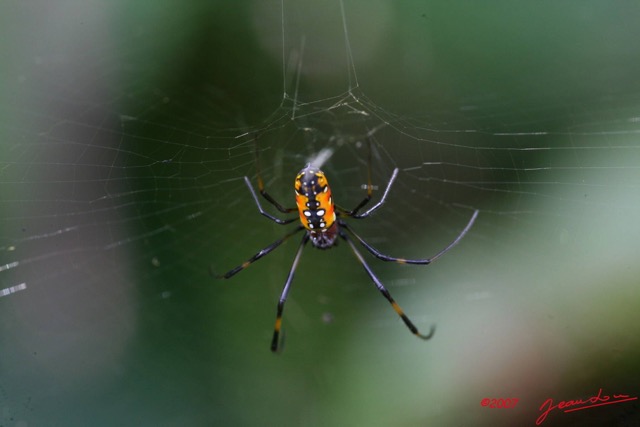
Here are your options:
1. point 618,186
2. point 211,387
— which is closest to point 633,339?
point 618,186

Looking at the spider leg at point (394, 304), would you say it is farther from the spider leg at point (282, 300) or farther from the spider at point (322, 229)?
the spider leg at point (282, 300)

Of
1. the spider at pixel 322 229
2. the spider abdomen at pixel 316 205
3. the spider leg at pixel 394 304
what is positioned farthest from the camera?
the spider leg at pixel 394 304

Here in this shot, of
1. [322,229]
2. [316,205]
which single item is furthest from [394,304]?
[316,205]

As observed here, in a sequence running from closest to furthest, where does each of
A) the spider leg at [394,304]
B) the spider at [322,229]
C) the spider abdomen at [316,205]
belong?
1. the spider abdomen at [316,205]
2. the spider at [322,229]
3. the spider leg at [394,304]

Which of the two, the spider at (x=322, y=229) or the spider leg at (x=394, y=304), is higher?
the spider at (x=322, y=229)

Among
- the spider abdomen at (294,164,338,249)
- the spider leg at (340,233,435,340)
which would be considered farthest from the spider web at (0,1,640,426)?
Answer: the spider abdomen at (294,164,338,249)

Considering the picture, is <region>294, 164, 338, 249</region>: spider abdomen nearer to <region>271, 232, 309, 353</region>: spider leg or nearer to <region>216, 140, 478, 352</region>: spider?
<region>216, 140, 478, 352</region>: spider

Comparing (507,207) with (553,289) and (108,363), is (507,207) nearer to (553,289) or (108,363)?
(553,289)

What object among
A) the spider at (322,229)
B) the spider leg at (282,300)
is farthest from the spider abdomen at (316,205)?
the spider leg at (282,300)

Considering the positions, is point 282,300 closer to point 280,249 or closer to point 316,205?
point 280,249
